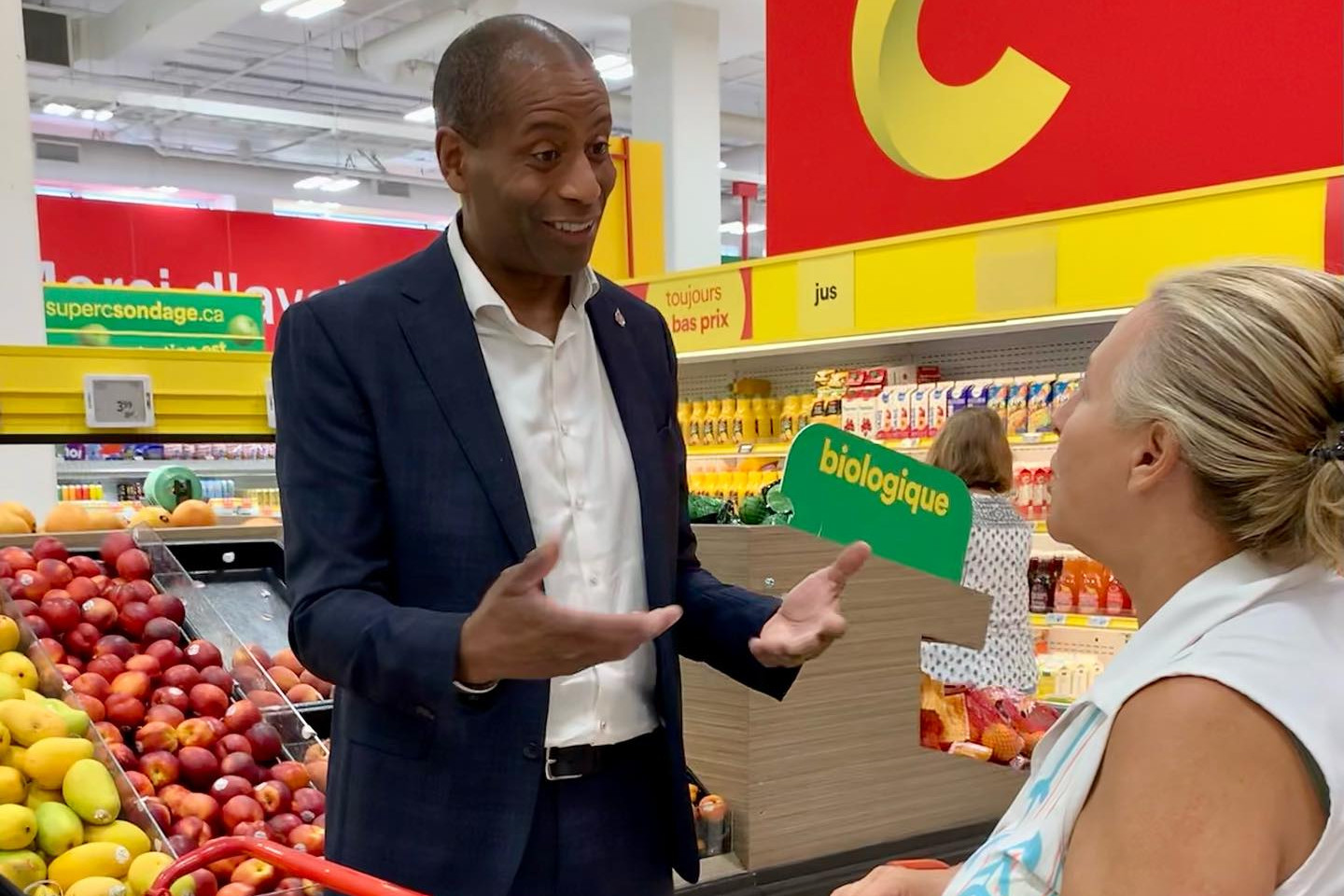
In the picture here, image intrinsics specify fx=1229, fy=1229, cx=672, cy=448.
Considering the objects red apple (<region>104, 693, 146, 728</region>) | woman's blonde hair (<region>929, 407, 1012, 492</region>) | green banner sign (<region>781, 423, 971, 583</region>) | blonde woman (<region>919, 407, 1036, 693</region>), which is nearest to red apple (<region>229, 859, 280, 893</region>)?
red apple (<region>104, 693, 146, 728</region>)

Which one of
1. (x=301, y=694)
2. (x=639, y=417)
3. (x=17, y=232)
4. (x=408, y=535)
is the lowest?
(x=301, y=694)

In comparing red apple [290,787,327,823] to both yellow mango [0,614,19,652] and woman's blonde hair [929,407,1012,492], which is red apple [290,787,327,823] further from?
woman's blonde hair [929,407,1012,492]

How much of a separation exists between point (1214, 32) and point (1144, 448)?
426 centimetres

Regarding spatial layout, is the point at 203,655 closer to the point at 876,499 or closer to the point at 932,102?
the point at 876,499

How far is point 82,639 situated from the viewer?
2.85 metres

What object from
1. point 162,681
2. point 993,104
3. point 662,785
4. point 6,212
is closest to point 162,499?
point 162,681

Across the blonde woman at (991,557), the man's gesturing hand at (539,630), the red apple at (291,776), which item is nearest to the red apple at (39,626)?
the red apple at (291,776)

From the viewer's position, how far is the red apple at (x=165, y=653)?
112 inches

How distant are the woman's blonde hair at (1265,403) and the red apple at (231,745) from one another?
2.10 meters

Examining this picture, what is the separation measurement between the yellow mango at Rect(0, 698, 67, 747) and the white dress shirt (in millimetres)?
1376

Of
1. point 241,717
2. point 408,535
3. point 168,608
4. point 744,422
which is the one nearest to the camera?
point 408,535

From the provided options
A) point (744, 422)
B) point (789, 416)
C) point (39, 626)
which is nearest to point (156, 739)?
point (39, 626)

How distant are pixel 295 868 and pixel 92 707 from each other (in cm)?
135

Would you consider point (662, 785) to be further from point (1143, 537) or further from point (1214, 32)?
point (1214, 32)
